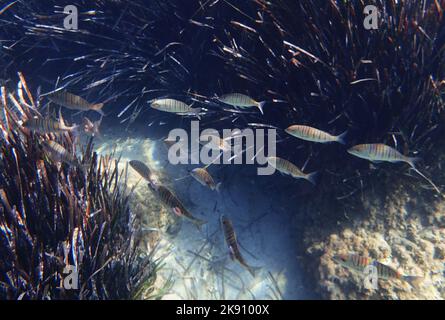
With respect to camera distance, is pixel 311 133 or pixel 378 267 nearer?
pixel 378 267

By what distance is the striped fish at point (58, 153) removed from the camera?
146 inches

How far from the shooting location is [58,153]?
374 centimetres

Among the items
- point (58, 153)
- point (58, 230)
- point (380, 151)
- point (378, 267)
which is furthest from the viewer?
point (58, 153)

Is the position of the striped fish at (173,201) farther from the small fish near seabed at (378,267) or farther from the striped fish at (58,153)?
the small fish near seabed at (378,267)

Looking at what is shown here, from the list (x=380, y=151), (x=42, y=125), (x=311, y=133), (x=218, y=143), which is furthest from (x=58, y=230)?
(x=380, y=151)

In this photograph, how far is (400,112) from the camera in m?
4.01

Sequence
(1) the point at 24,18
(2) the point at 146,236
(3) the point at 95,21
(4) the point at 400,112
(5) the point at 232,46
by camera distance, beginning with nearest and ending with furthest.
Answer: (4) the point at 400,112 < (2) the point at 146,236 < (5) the point at 232,46 < (3) the point at 95,21 < (1) the point at 24,18

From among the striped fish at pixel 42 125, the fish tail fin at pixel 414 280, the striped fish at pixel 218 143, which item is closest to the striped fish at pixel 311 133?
the striped fish at pixel 218 143

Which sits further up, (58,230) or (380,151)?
(380,151)

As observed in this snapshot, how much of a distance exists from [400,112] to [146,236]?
3.61 meters

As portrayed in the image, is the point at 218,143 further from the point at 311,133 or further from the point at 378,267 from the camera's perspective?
the point at 378,267

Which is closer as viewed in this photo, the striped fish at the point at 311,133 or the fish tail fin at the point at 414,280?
the fish tail fin at the point at 414,280
